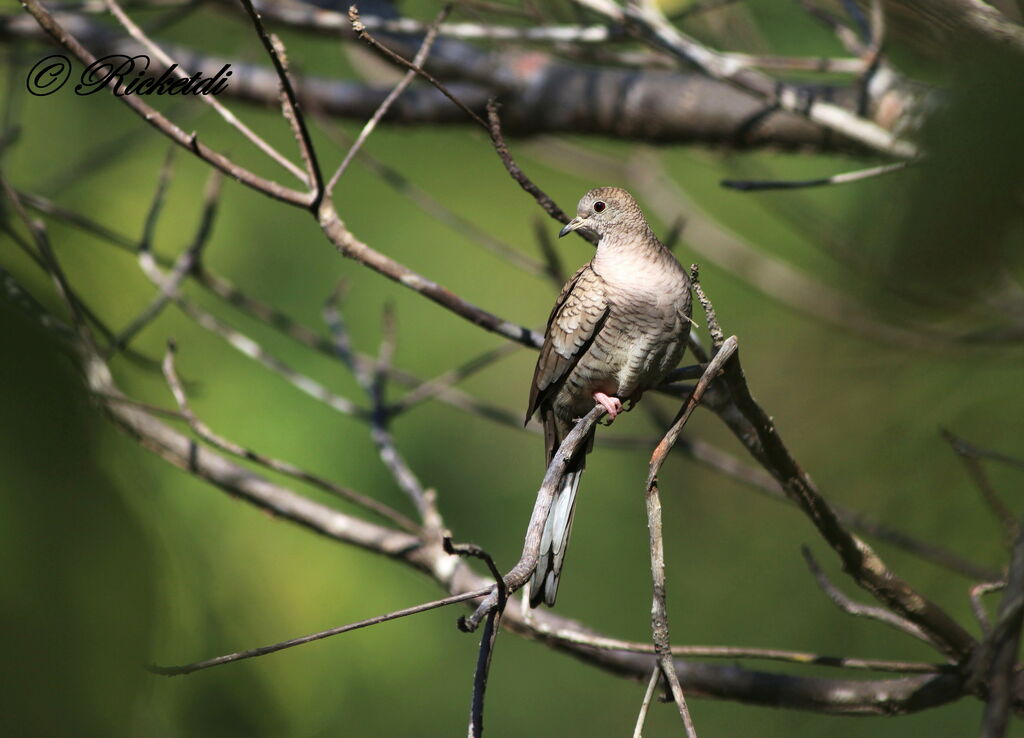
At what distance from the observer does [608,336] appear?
1.81 m

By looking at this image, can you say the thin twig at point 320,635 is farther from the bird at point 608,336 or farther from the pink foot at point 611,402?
the pink foot at point 611,402

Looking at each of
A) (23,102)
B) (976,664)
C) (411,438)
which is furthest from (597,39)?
(23,102)

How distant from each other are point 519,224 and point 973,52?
3.57 m

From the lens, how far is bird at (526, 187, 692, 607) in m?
1.69

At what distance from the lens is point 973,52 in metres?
0.44

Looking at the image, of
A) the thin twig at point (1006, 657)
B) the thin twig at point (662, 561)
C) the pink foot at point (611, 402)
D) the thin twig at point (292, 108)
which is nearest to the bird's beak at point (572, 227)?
the pink foot at point (611, 402)

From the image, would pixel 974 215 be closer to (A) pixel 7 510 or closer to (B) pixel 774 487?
(A) pixel 7 510

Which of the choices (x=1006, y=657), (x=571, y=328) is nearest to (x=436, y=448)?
(x=571, y=328)

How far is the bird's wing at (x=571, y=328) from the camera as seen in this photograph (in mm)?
1823

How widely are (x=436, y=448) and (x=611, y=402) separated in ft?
6.90

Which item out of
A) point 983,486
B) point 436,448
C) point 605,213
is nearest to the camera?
point 983,486

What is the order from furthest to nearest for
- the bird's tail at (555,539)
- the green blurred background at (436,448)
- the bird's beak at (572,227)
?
the bird's beak at (572,227), the bird's tail at (555,539), the green blurred background at (436,448)

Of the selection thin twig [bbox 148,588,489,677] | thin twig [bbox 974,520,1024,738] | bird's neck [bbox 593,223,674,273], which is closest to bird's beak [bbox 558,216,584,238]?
bird's neck [bbox 593,223,674,273]

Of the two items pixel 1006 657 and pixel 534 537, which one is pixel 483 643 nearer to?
pixel 534 537
